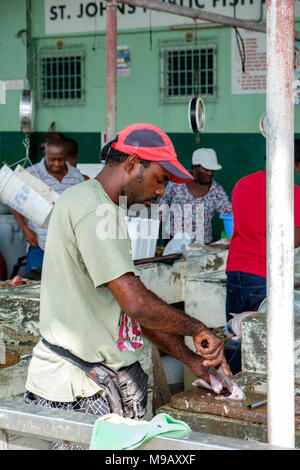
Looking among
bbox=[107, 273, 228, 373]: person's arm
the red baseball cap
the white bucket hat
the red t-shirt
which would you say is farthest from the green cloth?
the white bucket hat

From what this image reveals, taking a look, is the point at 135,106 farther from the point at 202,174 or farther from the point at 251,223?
the point at 251,223

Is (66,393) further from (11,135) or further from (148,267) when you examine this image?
(11,135)

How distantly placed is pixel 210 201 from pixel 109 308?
4450mm

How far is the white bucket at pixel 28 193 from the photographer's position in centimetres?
505

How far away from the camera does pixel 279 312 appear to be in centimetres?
199

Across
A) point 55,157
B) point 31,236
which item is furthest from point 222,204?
point 31,236

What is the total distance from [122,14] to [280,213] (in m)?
7.24

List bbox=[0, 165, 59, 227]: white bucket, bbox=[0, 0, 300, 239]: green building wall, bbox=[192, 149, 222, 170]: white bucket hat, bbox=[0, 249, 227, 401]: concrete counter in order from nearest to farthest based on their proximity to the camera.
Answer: bbox=[0, 249, 227, 401]: concrete counter → bbox=[0, 165, 59, 227]: white bucket → bbox=[192, 149, 222, 170]: white bucket hat → bbox=[0, 0, 300, 239]: green building wall

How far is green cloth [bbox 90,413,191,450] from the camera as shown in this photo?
1.80 m

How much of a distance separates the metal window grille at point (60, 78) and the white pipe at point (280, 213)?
7.36 meters

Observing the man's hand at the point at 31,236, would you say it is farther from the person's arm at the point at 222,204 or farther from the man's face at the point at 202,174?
the person's arm at the point at 222,204

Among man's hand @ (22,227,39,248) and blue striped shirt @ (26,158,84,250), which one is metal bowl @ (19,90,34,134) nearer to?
blue striped shirt @ (26,158,84,250)

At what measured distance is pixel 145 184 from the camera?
96.0 inches

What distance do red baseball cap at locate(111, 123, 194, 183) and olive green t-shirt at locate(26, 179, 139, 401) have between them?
0.18m
